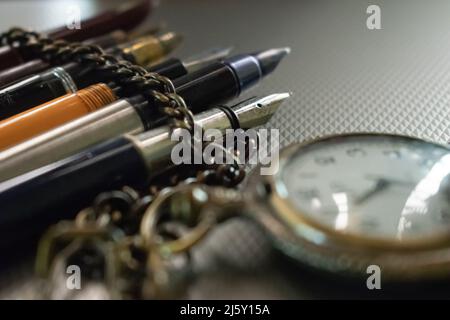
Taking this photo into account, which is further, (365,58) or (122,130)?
(365,58)

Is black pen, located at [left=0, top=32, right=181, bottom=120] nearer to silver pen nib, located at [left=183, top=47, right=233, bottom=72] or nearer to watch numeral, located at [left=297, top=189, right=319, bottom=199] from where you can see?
silver pen nib, located at [left=183, top=47, right=233, bottom=72]

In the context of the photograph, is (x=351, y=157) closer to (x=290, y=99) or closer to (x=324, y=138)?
(x=324, y=138)

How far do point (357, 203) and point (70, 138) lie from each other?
179 mm

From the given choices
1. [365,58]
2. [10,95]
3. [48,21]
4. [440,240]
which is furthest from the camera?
[48,21]

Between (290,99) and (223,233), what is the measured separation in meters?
0.18

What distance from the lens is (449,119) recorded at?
0.46m

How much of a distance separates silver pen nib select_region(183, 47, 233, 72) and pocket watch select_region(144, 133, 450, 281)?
0.16 meters

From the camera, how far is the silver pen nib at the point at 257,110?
1.38 feet

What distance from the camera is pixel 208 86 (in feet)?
1.48

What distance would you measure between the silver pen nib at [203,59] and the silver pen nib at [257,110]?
7 cm

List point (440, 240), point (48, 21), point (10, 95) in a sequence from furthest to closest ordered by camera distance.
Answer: point (48, 21) < point (10, 95) < point (440, 240)

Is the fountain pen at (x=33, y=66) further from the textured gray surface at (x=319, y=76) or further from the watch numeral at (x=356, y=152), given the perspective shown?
the watch numeral at (x=356, y=152)

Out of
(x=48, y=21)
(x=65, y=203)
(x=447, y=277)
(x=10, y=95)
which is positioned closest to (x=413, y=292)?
(x=447, y=277)

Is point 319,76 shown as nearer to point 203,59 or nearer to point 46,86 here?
point 203,59
